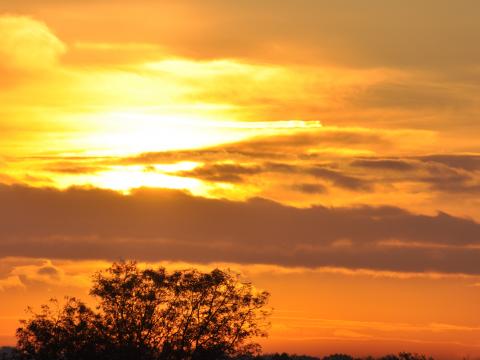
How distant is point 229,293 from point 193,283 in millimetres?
4787

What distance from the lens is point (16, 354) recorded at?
139 metres

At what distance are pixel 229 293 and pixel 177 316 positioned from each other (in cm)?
734

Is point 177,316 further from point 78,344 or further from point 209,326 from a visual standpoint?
point 78,344

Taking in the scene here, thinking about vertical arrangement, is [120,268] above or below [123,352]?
above

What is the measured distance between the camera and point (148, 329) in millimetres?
137875

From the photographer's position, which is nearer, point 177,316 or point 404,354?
point 177,316

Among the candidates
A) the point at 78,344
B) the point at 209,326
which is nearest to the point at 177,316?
the point at 209,326

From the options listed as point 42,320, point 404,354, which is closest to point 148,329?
point 42,320

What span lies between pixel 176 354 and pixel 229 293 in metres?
10.5

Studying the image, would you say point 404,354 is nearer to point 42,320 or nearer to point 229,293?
point 229,293

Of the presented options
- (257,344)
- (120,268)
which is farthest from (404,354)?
(120,268)

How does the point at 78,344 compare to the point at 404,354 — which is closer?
the point at 78,344

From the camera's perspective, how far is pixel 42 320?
137750mm

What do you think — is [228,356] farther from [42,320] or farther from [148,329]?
[42,320]
